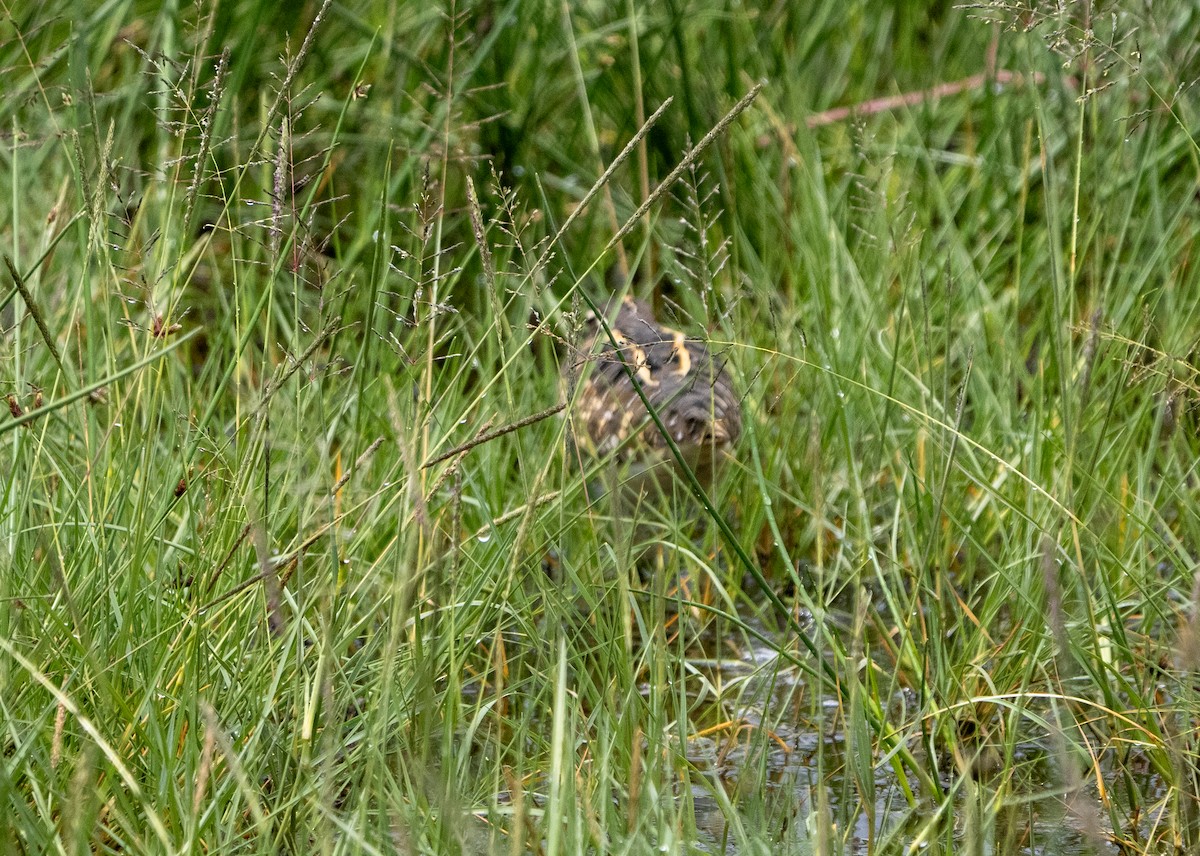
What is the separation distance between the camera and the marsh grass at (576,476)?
6.27 feet

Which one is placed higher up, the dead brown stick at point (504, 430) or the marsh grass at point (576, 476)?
the dead brown stick at point (504, 430)

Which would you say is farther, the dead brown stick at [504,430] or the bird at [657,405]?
the bird at [657,405]

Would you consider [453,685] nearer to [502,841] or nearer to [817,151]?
[502,841]

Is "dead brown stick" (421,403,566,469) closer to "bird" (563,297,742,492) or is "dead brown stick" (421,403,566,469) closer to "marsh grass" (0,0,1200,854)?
"marsh grass" (0,0,1200,854)

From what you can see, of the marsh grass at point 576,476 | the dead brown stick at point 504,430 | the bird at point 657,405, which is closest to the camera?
the dead brown stick at point 504,430

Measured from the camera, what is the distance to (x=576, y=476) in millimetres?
2469

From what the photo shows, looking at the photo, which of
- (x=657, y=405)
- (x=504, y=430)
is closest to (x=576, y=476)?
(x=504, y=430)

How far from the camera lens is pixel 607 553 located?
2.98 metres

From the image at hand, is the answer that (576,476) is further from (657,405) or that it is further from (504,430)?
(657,405)

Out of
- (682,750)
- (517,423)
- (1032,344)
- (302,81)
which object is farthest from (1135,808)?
(302,81)

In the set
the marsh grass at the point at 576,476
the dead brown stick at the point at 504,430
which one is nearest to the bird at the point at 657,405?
the marsh grass at the point at 576,476

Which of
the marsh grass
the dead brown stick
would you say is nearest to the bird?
the marsh grass

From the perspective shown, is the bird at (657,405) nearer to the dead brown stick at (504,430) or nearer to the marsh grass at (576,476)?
the marsh grass at (576,476)

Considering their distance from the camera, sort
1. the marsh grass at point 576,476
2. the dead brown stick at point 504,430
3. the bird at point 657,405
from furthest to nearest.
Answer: the bird at point 657,405 < the marsh grass at point 576,476 < the dead brown stick at point 504,430
